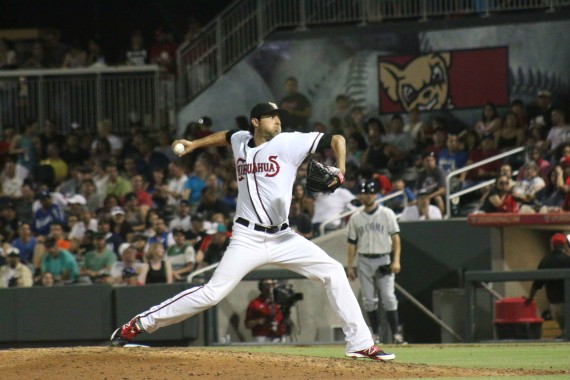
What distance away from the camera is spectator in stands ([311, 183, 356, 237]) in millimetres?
17469

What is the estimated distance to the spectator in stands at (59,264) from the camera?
56.6 ft

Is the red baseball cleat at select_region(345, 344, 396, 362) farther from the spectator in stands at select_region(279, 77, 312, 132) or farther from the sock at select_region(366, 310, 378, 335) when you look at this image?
the spectator in stands at select_region(279, 77, 312, 132)

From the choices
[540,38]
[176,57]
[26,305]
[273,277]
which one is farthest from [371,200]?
[176,57]

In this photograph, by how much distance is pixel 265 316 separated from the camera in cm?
1603

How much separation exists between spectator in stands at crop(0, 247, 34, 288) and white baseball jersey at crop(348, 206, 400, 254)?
543 centimetres

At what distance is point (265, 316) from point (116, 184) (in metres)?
5.15

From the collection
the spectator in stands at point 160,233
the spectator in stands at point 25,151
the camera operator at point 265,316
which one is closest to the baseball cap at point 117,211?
the spectator in stands at point 160,233

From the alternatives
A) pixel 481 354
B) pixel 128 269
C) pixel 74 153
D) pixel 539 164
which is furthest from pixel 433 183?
pixel 74 153

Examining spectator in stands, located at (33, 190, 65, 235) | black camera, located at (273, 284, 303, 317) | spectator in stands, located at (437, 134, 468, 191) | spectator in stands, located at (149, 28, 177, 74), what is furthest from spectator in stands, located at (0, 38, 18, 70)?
black camera, located at (273, 284, 303, 317)

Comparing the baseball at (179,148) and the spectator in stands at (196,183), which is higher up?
the spectator in stands at (196,183)

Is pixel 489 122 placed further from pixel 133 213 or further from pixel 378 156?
pixel 133 213

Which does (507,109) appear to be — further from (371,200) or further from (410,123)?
(371,200)

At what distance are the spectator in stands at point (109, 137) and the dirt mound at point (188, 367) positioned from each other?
12.3 m

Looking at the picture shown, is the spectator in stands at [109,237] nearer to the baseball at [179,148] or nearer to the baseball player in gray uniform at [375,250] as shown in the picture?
the baseball player in gray uniform at [375,250]
